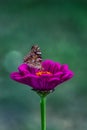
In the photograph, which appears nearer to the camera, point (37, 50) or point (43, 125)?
point (43, 125)

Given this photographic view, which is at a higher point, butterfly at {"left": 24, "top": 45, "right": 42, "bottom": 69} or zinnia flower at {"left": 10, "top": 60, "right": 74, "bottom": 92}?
butterfly at {"left": 24, "top": 45, "right": 42, "bottom": 69}

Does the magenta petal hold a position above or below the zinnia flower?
above

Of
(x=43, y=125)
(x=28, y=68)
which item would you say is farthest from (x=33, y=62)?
(x=43, y=125)

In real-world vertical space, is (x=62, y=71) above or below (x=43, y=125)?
above

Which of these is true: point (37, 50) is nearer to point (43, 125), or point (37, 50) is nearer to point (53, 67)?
point (53, 67)

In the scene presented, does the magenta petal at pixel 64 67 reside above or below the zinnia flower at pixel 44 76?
above
